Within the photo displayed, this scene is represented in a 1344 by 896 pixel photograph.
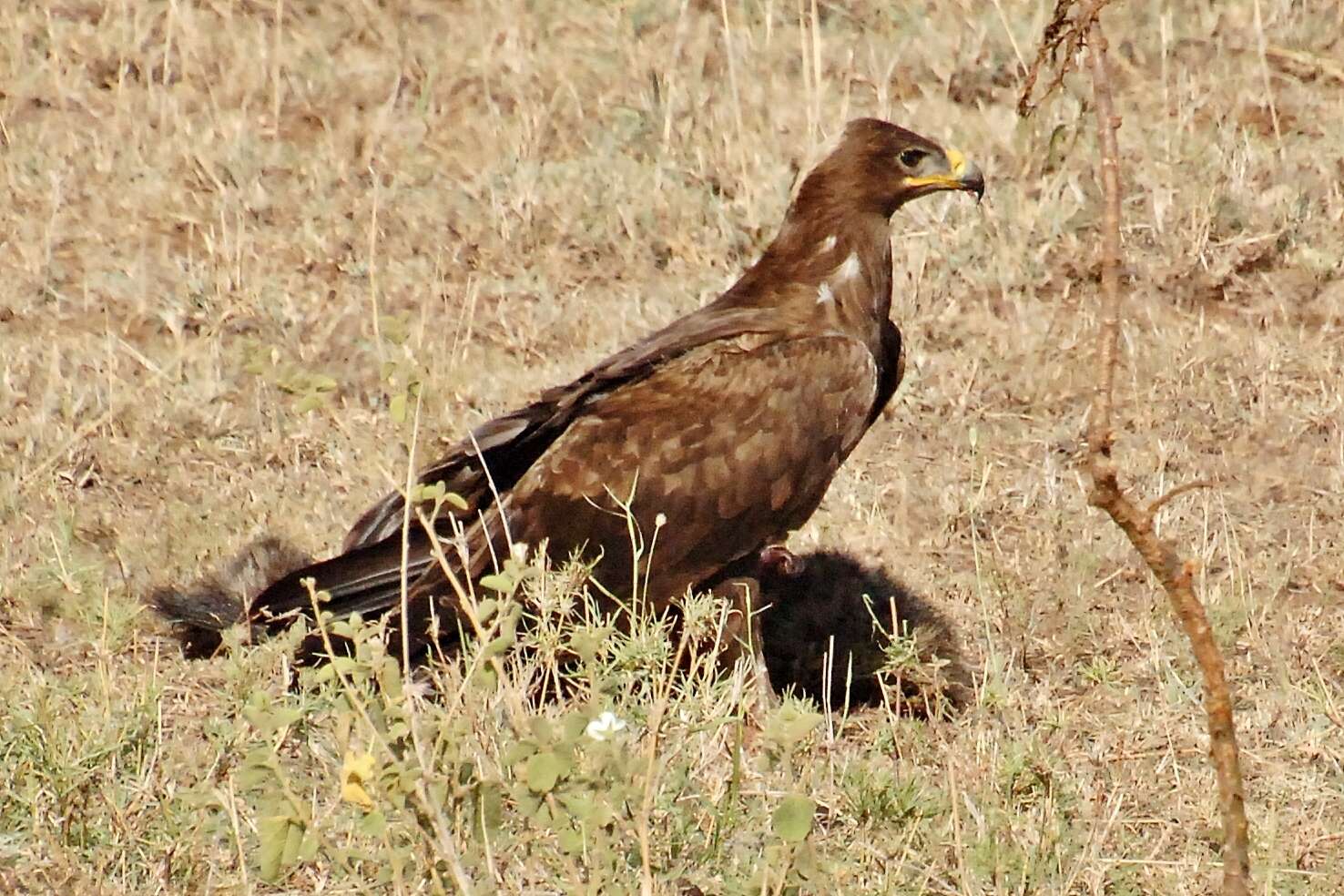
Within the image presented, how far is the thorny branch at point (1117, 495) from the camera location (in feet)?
9.83

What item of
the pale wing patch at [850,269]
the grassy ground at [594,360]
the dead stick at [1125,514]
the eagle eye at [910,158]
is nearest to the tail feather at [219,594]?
the grassy ground at [594,360]

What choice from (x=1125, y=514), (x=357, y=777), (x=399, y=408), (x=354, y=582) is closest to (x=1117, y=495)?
(x=1125, y=514)

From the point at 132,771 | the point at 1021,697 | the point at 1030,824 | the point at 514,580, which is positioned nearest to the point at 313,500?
the point at 132,771

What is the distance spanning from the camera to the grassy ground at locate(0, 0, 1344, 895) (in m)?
3.92

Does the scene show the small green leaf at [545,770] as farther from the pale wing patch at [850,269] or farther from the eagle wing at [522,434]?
the pale wing patch at [850,269]

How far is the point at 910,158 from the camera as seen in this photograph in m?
6.00

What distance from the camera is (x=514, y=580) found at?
10.0 feet

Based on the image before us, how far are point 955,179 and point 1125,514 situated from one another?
3095mm

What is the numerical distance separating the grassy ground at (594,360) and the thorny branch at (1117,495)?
0.63m

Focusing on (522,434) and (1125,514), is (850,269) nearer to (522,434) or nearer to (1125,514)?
(522,434)

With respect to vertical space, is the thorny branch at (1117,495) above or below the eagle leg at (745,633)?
above

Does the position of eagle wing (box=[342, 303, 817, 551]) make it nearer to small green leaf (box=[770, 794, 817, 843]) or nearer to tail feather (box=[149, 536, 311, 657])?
tail feather (box=[149, 536, 311, 657])

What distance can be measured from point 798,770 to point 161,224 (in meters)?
4.17

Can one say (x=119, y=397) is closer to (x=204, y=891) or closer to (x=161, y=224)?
(x=161, y=224)
